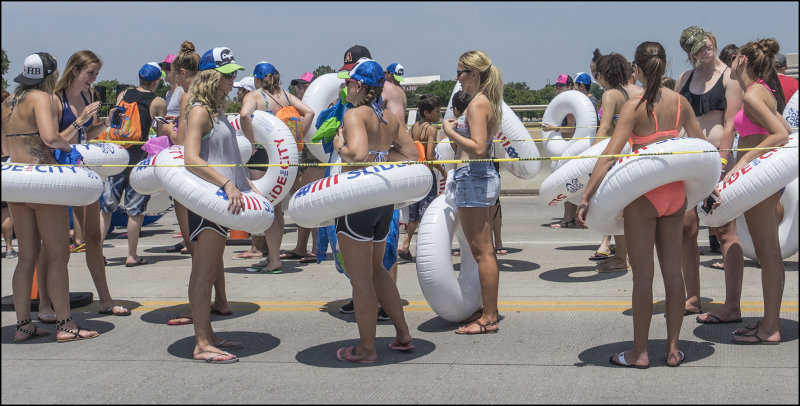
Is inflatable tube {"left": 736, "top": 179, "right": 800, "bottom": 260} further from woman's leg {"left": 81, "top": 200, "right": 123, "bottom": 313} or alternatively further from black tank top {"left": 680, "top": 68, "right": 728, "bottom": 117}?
woman's leg {"left": 81, "top": 200, "right": 123, "bottom": 313}

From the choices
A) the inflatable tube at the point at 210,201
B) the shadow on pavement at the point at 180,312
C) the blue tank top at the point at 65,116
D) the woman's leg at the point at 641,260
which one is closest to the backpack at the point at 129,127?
the shadow on pavement at the point at 180,312

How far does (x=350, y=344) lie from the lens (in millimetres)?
5523

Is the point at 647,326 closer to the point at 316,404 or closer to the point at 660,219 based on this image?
the point at 660,219

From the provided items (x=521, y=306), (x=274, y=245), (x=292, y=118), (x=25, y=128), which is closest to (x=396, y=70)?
(x=292, y=118)

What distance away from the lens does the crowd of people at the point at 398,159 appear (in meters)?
4.58

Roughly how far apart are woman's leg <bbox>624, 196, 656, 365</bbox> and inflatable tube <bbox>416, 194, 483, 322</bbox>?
145 centimetres

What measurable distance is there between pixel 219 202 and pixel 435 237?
5.22ft

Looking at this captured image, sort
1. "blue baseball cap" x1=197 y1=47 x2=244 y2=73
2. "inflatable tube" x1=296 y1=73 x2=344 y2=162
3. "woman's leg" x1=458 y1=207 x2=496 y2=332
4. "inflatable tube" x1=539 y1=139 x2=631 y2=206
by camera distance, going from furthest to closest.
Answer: "inflatable tube" x1=296 y1=73 x2=344 y2=162
"inflatable tube" x1=539 y1=139 x2=631 y2=206
"woman's leg" x1=458 y1=207 x2=496 y2=332
"blue baseball cap" x1=197 y1=47 x2=244 y2=73

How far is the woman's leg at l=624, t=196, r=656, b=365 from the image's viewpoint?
4469 mm

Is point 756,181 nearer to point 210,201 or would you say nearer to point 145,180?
point 210,201

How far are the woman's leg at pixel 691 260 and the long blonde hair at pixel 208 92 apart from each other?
3231mm

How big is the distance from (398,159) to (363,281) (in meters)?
0.87

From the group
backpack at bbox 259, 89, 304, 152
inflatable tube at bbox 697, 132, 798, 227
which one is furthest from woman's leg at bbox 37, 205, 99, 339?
inflatable tube at bbox 697, 132, 798, 227

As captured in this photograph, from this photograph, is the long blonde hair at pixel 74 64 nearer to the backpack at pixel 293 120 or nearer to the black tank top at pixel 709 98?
the backpack at pixel 293 120
